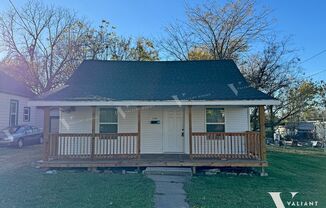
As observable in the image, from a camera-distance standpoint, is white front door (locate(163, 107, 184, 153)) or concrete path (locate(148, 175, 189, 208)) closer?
concrete path (locate(148, 175, 189, 208))

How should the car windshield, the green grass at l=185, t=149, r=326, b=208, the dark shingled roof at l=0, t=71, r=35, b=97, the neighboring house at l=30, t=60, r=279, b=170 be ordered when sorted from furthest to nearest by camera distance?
the dark shingled roof at l=0, t=71, r=35, b=97 → the car windshield → the neighboring house at l=30, t=60, r=279, b=170 → the green grass at l=185, t=149, r=326, b=208

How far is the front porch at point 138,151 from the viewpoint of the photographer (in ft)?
31.8

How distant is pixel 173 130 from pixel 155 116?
3.37 ft

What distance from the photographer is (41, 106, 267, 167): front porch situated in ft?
31.8

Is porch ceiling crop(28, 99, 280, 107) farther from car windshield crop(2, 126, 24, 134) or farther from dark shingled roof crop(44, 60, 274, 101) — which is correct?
car windshield crop(2, 126, 24, 134)

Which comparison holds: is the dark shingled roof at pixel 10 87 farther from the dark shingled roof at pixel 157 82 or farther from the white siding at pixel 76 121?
the white siding at pixel 76 121

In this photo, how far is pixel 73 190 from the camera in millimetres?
7145

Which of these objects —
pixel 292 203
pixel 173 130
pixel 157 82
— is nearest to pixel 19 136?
pixel 157 82

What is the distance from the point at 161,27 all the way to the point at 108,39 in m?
6.11

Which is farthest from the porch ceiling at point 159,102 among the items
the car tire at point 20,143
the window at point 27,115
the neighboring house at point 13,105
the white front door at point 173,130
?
the window at point 27,115

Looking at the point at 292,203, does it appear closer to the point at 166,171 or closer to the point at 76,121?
the point at 166,171

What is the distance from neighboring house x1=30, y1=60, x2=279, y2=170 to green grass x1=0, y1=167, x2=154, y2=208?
0.93 metres

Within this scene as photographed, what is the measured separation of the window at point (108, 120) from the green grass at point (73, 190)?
2.73 meters

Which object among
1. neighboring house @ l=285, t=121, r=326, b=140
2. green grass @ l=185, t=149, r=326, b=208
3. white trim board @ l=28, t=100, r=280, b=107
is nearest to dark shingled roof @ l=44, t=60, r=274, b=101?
white trim board @ l=28, t=100, r=280, b=107
